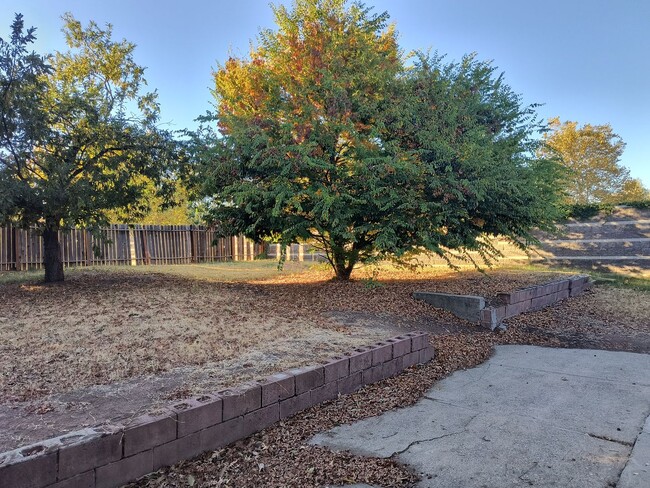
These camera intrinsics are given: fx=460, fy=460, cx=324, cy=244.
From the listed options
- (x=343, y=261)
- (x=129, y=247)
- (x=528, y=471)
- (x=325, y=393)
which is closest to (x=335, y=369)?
(x=325, y=393)

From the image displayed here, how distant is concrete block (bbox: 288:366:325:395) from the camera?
11.4ft

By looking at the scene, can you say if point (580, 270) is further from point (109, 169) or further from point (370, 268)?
point (109, 169)

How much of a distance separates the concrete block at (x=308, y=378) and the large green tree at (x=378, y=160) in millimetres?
3202

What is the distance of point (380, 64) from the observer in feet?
27.0

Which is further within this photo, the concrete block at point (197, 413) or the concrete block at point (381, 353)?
the concrete block at point (381, 353)

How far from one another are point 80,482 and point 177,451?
53 cm

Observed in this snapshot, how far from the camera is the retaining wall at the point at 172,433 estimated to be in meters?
2.15

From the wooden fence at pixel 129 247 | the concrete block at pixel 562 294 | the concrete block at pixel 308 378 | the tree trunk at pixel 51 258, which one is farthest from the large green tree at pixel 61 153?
the concrete block at pixel 562 294

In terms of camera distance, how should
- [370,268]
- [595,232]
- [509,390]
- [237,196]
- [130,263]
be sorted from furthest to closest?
[130,263] → [595,232] → [370,268] → [237,196] → [509,390]

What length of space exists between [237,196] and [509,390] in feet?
15.1

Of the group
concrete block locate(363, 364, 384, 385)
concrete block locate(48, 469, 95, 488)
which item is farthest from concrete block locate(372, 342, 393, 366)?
concrete block locate(48, 469, 95, 488)

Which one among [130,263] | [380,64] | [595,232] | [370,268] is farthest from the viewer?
[130,263]

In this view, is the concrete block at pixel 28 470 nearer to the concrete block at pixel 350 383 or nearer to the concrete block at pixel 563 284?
the concrete block at pixel 350 383

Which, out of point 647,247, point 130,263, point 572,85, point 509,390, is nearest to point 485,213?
point 509,390
